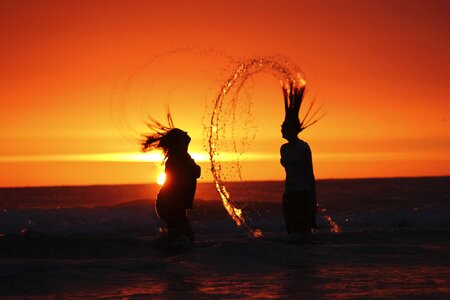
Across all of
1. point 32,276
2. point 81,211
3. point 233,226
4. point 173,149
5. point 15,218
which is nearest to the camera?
point 32,276

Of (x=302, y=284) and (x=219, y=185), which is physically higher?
(x=219, y=185)

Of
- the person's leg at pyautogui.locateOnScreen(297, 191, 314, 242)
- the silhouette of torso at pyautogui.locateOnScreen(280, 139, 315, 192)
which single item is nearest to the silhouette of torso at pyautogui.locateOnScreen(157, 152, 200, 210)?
the silhouette of torso at pyautogui.locateOnScreen(280, 139, 315, 192)

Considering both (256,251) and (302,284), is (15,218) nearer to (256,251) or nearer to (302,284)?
(256,251)

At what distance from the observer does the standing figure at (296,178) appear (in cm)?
1504

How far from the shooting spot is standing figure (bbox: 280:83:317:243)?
49.3ft

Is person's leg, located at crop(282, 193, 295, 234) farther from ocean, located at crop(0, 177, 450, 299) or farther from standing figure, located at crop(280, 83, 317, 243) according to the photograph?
ocean, located at crop(0, 177, 450, 299)

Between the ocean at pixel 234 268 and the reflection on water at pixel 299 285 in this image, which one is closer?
the reflection on water at pixel 299 285

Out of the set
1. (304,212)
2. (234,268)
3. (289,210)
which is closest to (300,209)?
(304,212)

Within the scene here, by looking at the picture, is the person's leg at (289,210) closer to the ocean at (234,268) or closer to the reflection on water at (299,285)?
the ocean at (234,268)

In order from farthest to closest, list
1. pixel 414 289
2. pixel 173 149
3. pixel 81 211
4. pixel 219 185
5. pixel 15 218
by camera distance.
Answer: pixel 81 211
pixel 15 218
pixel 219 185
pixel 173 149
pixel 414 289

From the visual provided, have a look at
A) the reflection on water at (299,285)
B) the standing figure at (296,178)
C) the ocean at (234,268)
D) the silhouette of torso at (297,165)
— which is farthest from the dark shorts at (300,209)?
the reflection on water at (299,285)

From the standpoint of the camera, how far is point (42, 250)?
14016mm

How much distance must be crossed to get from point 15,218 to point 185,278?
2444cm

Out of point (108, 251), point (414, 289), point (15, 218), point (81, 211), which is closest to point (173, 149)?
point (108, 251)
